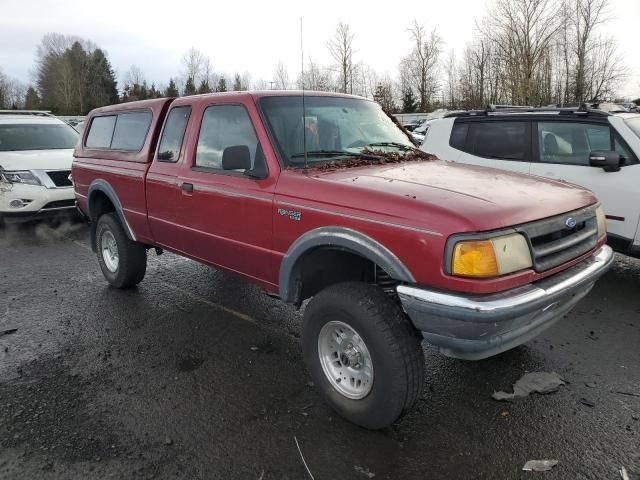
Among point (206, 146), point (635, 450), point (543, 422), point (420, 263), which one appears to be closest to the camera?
point (420, 263)

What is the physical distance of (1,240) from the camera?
7.93 metres

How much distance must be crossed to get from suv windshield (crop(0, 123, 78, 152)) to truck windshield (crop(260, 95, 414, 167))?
7.30 m

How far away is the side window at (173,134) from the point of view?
422 centimetres

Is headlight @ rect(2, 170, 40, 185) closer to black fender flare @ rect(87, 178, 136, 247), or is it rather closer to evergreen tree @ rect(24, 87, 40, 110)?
black fender flare @ rect(87, 178, 136, 247)

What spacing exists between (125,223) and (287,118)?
8.00ft

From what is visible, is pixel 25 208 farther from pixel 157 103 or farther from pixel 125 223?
pixel 157 103

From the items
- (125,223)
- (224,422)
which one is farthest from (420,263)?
(125,223)

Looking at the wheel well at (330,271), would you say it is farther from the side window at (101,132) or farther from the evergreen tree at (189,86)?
the evergreen tree at (189,86)

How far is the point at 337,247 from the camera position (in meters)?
2.91

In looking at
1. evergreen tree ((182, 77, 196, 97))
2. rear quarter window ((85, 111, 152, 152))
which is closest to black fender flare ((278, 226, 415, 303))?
rear quarter window ((85, 111, 152, 152))

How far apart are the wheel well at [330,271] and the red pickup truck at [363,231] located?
1 centimetres

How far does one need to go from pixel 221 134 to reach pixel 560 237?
255cm

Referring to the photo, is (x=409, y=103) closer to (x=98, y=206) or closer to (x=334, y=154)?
(x=98, y=206)

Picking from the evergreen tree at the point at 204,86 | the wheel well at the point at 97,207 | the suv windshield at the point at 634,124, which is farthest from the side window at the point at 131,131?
the evergreen tree at the point at 204,86
